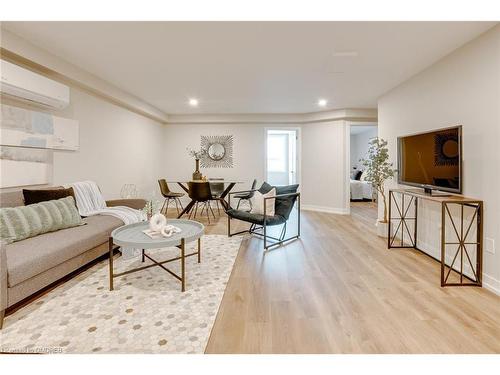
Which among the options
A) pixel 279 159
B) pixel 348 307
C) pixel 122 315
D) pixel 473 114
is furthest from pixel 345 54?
pixel 279 159

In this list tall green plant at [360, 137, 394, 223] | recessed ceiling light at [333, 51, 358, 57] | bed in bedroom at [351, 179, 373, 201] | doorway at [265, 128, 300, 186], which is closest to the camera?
recessed ceiling light at [333, 51, 358, 57]

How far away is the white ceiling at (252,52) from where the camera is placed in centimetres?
238

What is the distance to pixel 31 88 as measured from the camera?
108 inches

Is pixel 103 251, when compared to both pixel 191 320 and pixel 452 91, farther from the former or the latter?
pixel 452 91

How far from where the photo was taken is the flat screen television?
257 centimetres

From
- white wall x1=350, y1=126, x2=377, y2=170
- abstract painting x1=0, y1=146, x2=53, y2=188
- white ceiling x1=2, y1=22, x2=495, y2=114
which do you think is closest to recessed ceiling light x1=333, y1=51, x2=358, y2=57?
white ceiling x1=2, y1=22, x2=495, y2=114

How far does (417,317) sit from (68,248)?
293 centimetres

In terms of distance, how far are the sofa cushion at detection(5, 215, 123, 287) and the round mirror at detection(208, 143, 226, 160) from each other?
403 cm

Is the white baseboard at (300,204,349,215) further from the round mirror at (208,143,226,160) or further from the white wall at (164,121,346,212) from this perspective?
the round mirror at (208,143,226,160)

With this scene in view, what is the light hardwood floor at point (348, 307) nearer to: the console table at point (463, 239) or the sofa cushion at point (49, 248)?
the console table at point (463, 239)

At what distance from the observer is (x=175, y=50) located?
2855mm

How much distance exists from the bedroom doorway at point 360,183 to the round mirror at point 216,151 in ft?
10.7

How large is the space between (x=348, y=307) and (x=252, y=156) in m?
5.07
